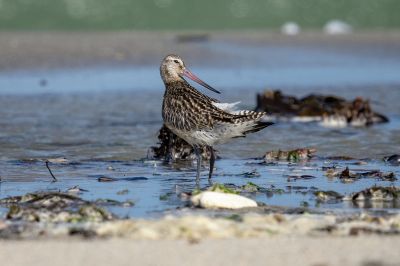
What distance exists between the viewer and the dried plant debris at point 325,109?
561 inches

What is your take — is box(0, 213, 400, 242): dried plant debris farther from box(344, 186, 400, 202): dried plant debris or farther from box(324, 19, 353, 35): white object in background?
box(324, 19, 353, 35): white object in background

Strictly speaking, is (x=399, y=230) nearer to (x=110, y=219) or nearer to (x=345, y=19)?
(x=110, y=219)

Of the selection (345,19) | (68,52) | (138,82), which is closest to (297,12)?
(345,19)

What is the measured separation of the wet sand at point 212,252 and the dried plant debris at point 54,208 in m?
0.91

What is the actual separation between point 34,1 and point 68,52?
962 cm

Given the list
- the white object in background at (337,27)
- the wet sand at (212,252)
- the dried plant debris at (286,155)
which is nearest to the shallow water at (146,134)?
the dried plant debris at (286,155)

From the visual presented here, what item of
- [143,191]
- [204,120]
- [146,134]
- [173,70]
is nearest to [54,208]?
[143,191]

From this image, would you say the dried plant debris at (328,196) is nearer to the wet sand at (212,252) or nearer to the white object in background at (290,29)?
the wet sand at (212,252)

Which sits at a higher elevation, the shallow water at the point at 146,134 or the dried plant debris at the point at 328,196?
the shallow water at the point at 146,134

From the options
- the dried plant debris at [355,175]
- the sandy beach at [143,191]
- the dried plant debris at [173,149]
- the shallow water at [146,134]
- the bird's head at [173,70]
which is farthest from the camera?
the dried plant debris at [173,149]

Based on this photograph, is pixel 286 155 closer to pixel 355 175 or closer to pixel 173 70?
pixel 355 175

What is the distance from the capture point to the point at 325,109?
14.5m

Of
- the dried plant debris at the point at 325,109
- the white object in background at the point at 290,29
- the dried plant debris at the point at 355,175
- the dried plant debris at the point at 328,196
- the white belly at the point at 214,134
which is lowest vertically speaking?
the dried plant debris at the point at 328,196

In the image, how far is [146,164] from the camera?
10.9m
